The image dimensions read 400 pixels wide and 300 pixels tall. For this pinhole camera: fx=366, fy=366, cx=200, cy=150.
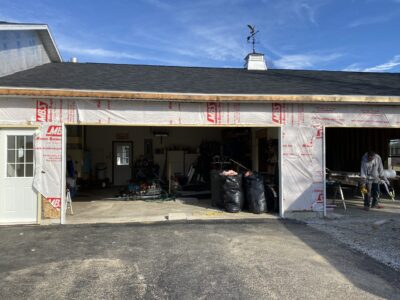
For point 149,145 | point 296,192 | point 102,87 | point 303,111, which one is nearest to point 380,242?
point 296,192

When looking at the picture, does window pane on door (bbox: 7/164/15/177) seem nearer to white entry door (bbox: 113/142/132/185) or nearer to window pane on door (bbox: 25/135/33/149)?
window pane on door (bbox: 25/135/33/149)

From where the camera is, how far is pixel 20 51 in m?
10.5

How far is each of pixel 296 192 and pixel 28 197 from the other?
6047 mm

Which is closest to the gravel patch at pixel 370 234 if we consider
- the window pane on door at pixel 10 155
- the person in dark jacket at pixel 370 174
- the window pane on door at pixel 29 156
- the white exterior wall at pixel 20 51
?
the person in dark jacket at pixel 370 174

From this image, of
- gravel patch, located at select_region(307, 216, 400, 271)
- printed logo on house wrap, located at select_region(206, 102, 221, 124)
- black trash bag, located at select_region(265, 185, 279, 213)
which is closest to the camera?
gravel patch, located at select_region(307, 216, 400, 271)

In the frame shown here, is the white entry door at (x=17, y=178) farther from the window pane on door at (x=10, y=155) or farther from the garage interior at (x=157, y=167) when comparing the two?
the garage interior at (x=157, y=167)

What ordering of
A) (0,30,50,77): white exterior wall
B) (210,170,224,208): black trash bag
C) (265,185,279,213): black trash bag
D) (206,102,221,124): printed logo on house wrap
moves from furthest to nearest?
(0,30,50,77): white exterior wall < (210,170,224,208): black trash bag < (265,185,279,213): black trash bag < (206,102,221,124): printed logo on house wrap

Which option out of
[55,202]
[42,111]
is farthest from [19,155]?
[55,202]

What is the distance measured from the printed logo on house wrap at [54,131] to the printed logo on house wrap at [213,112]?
3317 mm

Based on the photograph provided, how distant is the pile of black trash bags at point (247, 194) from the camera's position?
8789mm

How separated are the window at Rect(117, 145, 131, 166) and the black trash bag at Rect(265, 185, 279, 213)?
361 inches

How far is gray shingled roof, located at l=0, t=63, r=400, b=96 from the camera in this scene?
853 cm

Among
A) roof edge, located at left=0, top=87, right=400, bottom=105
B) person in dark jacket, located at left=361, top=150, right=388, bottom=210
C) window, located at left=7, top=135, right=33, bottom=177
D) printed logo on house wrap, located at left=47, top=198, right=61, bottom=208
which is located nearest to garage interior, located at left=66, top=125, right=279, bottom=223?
printed logo on house wrap, located at left=47, top=198, right=61, bottom=208

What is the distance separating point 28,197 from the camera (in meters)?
7.89
